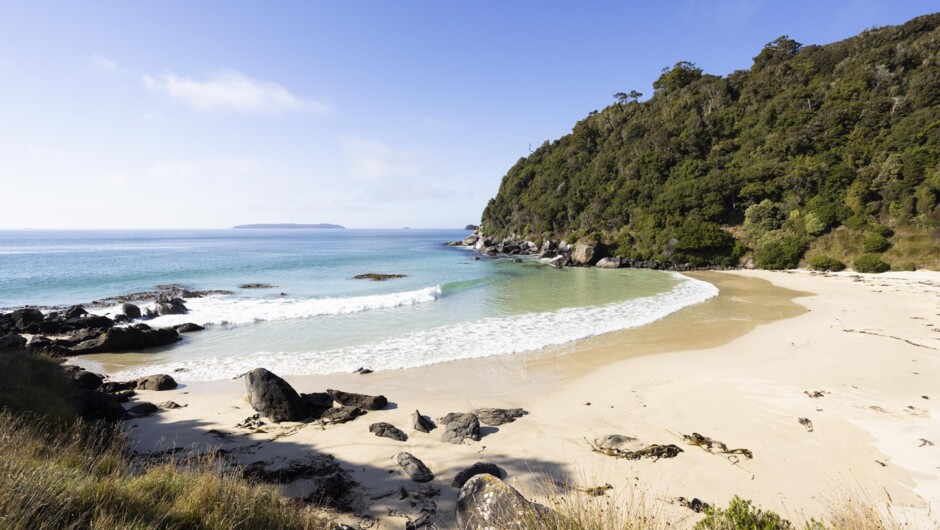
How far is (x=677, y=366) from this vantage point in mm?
11438

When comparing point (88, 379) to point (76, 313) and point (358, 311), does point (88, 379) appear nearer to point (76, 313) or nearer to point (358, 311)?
point (358, 311)

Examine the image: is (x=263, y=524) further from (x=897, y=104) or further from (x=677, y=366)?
(x=897, y=104)

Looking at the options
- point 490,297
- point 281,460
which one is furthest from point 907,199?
point 281,460

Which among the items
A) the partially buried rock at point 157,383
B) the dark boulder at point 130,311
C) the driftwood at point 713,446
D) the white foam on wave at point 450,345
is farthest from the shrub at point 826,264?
the dark boulder at point 130,311

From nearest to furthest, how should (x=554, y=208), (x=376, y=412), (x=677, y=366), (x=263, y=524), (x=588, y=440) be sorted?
(x=263, y=524)
(x=588, y=440)
(x=376, y=412)
(x=677, y=366)
(x=554, y=208)

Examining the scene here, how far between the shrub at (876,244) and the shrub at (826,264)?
2073 mm

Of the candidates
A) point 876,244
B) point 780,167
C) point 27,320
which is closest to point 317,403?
point 27,320

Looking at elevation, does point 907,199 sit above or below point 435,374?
above

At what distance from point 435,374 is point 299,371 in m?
4.39

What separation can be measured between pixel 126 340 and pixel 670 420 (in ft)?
62.0

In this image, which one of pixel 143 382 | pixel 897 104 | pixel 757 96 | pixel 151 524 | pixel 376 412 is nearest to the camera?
pixel 151 524

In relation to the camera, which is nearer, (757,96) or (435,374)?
(435,374)

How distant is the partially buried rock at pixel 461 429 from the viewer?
24.2 feet

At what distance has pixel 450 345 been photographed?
47.7 ft
